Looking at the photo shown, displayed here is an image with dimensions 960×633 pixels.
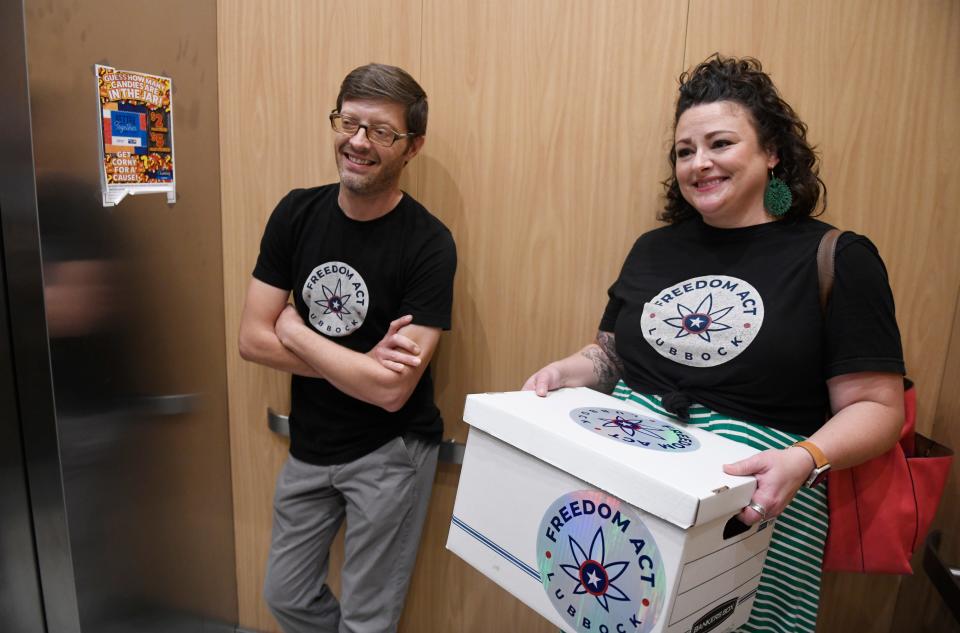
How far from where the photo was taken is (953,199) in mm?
1324

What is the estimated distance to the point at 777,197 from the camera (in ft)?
3.73

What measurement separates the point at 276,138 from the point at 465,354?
77 cm

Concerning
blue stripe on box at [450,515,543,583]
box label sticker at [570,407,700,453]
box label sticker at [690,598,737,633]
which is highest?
box label sticker at [570,407,700,453]

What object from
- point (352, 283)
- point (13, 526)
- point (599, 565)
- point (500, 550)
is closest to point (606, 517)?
point (599, 565)

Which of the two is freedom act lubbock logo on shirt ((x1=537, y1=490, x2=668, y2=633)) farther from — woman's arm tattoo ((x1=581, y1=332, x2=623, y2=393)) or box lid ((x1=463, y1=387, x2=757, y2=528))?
woman's arm tattoo ((x1=581, y1=332, x2=623, y2=393))

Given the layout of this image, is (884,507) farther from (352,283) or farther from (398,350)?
(352,283)

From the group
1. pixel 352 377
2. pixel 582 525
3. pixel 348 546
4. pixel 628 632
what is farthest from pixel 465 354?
pixel 628 632

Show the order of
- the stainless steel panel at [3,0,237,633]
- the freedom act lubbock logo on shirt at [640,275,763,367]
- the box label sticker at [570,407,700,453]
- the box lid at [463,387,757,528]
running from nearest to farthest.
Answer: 1. the box lid at [463,387,757,528]
2. the box label sticker at [570,407,700,453]
3. the freedom act lubbock logo on shirt at [640,275,763,367]
4. the stainless steel panel at [3,0,237,633]

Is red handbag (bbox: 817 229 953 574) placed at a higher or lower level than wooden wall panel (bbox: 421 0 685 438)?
lower

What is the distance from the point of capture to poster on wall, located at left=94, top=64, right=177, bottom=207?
1313 mm

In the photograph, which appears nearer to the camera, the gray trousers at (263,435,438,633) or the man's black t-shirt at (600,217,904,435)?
the man's black t-shirt at (600,217,904,435)

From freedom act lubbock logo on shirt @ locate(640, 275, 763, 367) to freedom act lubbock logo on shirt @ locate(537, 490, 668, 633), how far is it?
359 mm

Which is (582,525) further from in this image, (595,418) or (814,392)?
(814,392)

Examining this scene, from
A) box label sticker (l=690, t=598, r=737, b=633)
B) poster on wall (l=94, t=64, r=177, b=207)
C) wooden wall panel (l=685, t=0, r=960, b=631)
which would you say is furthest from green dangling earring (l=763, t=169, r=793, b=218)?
poster on wall (l=94, t=64, r=177, b=207)
